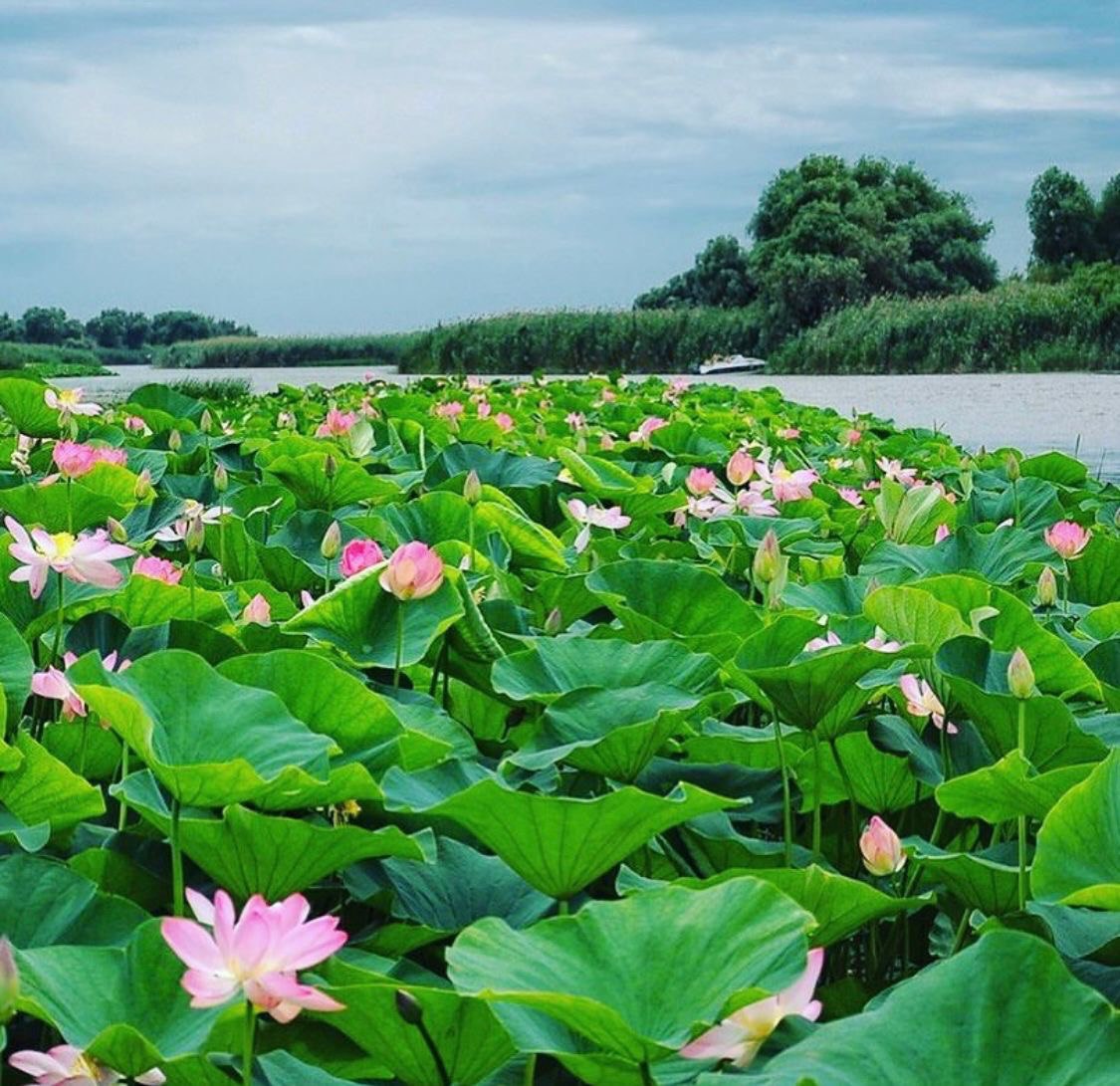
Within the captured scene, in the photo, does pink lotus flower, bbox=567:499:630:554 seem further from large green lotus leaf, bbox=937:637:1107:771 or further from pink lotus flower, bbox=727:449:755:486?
large green lotus leaf, bbox=937:637:1107:771

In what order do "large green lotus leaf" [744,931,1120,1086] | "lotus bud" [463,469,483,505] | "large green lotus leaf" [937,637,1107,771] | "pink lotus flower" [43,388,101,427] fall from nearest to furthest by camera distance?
1. "large green lotus leaf" [744,931,1120,1086]
2. "large green lotus leaf" [937,637,1107,771]
3. "lotus bud" [463,469,483,505]
4. "pink lotus flower" [43,388,101,427]

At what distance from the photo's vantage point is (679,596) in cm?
112

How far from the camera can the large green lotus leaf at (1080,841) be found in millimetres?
644

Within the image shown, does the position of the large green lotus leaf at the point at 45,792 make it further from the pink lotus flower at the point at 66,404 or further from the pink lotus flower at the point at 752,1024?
the pink lotus flower at the point at 66,404

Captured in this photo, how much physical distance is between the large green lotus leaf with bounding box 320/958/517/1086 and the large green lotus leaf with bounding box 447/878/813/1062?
2cm

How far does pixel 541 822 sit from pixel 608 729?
0.64 ft

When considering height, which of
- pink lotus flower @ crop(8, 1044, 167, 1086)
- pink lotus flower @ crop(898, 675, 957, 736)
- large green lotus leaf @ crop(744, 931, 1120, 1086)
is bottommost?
pink lotus flower @ crop(8, 1044, 167, 1086)

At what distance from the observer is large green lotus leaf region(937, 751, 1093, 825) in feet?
2.31

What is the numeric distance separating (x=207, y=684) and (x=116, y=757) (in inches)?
6.2

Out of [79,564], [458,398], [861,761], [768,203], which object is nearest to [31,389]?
[79,564]

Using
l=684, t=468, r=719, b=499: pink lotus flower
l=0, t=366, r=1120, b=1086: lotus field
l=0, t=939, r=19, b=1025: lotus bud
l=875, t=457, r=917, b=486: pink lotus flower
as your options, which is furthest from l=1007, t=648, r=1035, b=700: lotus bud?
l=875, t=457, r=917, b=486: pink lotus flower

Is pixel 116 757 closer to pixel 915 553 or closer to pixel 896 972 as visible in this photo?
pixel 896 972

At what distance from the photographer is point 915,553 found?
58.1 inches

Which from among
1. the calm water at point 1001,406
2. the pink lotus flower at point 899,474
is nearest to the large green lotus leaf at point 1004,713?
the pink lotus flower at point 899,474
